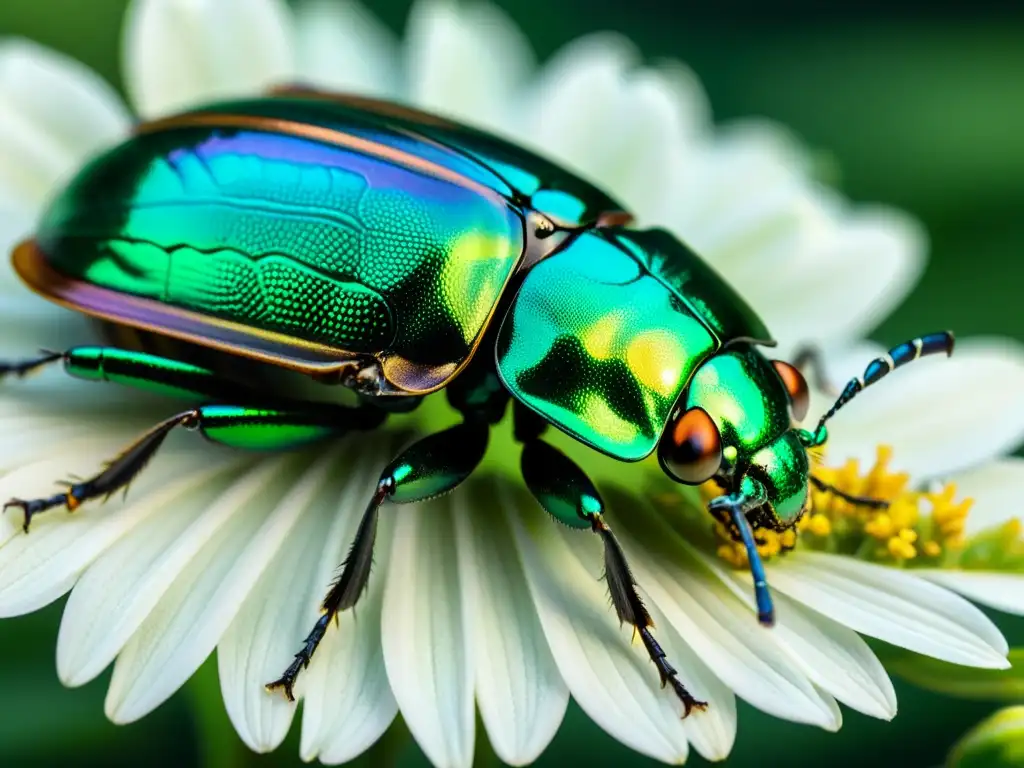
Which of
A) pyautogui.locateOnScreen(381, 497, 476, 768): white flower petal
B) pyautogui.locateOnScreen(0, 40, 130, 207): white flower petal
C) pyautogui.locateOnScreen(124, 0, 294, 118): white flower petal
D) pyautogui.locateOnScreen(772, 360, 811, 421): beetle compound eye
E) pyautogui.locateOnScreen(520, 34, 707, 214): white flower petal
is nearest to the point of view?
pyautogui.locateOnScreen(381, 497, 476, 768): white flower petal

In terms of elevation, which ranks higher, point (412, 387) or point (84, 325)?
point (412, 387)

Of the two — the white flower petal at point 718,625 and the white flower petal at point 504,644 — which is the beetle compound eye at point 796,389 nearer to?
the white flower petal at point 718,625

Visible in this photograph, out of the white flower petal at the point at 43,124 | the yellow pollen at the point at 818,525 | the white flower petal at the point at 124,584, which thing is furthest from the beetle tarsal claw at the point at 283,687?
the white flower petal at the point at 43,124

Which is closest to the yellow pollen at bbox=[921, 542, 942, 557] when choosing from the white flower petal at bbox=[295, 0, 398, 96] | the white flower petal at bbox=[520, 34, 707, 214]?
the white flower petal at bbox=[520, 34, 707, 214]

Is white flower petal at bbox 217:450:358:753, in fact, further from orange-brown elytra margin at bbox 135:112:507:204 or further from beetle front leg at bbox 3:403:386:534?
orange-brown elytra margin at bbox 135:112:507:204

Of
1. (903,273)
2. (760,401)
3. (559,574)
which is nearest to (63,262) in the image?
(559,574)

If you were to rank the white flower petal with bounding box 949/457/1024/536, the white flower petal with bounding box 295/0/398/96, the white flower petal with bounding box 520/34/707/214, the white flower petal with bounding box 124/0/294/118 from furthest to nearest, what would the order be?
the white flower petal with bounding box 295/0/398/96
the white flower petal with bounding box 520/34/707/214
the white flower petal with bounding box 124/0/294/118
the white flower petal with bounding box 949/457/1024/536

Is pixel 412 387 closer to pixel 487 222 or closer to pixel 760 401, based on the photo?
pixel 487 222
